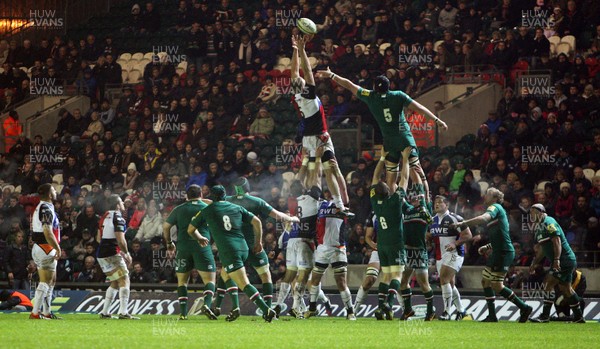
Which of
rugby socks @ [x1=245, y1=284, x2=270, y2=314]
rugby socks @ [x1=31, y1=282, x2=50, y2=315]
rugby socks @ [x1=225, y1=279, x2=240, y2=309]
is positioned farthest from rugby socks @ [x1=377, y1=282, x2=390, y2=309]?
rugby socks @ [x1=31, y1=282, x2=50, y2=315]

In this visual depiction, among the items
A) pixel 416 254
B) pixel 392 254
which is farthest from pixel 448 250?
pixel 392 254

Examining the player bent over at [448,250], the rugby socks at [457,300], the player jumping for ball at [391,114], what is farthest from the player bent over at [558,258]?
the player jumping for ball at [391,114]

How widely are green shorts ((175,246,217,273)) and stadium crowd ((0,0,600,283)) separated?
5.13 metres

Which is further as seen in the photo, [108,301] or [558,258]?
[108,301]

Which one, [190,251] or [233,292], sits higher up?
[190,251]

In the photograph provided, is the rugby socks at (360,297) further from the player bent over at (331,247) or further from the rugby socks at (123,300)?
the rugby socks at (123,300)

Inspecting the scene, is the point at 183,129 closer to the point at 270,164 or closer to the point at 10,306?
the point at 270,164

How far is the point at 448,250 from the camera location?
20234 millimetres

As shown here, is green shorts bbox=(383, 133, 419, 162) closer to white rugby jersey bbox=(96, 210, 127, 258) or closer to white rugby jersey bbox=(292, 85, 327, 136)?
white rugby jersey bbox=(292, 85, 327, 136)

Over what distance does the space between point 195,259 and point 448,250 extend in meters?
5.16

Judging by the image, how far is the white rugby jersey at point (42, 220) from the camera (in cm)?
1891

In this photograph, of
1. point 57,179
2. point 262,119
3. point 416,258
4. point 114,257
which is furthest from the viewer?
point 57,179

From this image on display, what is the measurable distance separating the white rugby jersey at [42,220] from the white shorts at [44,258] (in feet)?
0.51

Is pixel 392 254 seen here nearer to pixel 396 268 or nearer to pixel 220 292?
pixel 396 268
